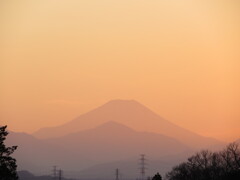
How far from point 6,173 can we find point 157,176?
1209 inches

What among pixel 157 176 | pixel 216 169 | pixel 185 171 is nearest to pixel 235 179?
pixel 157 176

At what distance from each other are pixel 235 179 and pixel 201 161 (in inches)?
1902

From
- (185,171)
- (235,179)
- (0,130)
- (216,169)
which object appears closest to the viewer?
(0,130)

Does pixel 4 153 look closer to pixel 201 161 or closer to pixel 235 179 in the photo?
pixel 235 179

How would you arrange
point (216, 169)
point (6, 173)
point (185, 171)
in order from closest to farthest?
point (6, 173), point (216, 169), point (185, 171)

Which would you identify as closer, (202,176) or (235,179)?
(235,179)

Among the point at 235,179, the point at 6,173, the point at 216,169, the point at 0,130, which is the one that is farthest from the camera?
the point at 216,169

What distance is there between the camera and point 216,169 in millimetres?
106062

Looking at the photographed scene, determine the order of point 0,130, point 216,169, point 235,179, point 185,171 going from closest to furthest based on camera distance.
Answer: point 0,130 → point 235,179 → point 216,169 → point 185,171

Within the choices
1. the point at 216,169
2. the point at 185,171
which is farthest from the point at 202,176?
the point at 185,171

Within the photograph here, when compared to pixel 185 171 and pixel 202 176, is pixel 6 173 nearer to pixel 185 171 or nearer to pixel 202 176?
pixel 202 176

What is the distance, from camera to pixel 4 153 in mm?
51219

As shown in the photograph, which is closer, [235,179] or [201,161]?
[235,179]

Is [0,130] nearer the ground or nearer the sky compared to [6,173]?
nearer the sky
